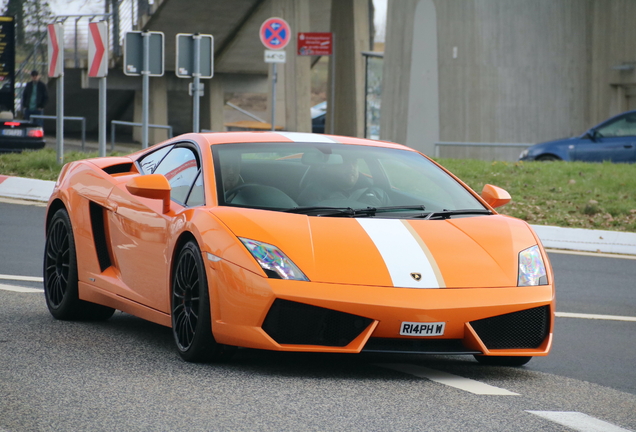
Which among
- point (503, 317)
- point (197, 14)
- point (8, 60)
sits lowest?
point (503, 317)

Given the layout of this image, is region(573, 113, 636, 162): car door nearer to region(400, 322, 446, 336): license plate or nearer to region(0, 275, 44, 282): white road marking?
region(0, 275, 44, 282): white road marking

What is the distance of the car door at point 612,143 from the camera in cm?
2009

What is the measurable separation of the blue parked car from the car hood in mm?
15316

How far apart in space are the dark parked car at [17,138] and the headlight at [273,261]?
15.6 metres

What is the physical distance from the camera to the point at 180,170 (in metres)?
6.20

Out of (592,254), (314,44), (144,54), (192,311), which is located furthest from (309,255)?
(314,44)

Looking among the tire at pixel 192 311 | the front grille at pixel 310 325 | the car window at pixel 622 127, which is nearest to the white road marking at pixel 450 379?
the front grille at pixel 310 325

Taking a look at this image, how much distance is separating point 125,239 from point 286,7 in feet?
86.3

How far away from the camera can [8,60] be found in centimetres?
2412

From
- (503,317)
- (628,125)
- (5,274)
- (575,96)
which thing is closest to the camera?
(503,317)

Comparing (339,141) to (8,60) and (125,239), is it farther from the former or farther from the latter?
(8,60)

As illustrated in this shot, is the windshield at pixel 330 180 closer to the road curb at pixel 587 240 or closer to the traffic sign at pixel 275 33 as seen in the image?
the road curb at pixel 587 240

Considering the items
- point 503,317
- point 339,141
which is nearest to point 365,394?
point 503,317

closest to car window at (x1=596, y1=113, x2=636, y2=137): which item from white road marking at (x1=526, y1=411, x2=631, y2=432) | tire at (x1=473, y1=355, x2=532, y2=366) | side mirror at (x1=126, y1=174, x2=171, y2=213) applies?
tire at (x1=473, y1=355, x2=532, y2=366)
